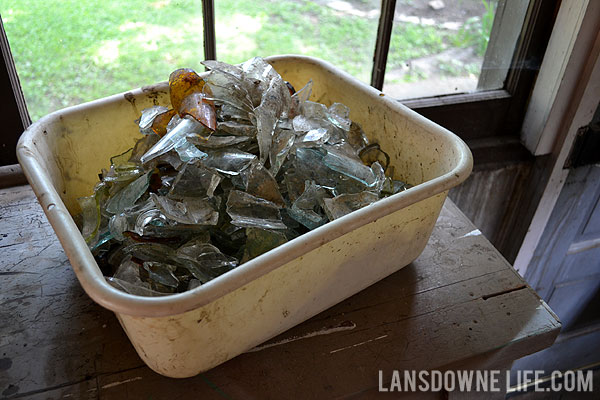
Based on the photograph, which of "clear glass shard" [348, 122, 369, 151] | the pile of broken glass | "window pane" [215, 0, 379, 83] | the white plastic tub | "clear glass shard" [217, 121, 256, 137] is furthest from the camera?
"window pane" [215, 0, 379, 83]

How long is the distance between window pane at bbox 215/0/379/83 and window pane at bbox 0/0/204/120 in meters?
0.06

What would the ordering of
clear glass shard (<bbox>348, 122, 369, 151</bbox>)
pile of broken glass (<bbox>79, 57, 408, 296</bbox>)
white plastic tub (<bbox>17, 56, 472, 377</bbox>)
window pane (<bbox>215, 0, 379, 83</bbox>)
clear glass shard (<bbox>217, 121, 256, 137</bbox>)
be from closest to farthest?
white plastic tub (<bbox>17, 56, 472, 377</bbox>)
pile of broken glass (<bbox>79, 57, 408, 296</bbox>)
clear glass shard (<bbox>217, 121, 256, 137</bbox>)
clear glass shard (<bbox>348, 122, 369, 151</bbox>)
window pane (<bbox>215, 0, 379, 83</bbox>)

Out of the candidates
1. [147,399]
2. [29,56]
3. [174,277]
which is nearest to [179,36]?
[29,56]

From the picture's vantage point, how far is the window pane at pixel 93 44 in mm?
801

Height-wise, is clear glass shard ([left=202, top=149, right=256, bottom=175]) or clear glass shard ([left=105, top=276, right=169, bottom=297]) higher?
clear glass shard ([left=202, top=149, right=256, bottom=175])

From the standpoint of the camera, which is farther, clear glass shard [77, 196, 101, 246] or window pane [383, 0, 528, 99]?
window pane [383, 0, 528, 99]

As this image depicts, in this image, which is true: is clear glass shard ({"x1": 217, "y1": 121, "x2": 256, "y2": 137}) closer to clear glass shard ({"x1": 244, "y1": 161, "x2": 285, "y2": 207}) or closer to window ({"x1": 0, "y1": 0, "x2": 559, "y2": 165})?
clear glass shard ({"x1": 244, "y1": 161, "x2": 285, "y2": 207})

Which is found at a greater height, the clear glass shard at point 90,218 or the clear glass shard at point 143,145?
the clear glass shard at point 143,145

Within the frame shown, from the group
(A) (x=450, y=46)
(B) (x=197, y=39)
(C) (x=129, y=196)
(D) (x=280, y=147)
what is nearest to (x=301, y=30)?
(B) (x=197, y=39)

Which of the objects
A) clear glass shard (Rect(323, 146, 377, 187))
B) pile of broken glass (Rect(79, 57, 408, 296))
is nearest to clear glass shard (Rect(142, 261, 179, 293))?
pile of broken glass (Rect(79, 57, 408, 296))

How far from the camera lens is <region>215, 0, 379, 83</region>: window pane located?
0.89 meters

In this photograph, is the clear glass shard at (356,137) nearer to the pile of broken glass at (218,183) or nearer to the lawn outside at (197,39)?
the pile of broken glass at (218,183)

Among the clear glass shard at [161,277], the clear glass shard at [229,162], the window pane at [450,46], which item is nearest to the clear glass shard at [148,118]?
the clear glass shard at [229,162]

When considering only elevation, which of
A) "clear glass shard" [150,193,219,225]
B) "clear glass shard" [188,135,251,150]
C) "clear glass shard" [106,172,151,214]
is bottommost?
"clear glass shard" [106,172,151,214]
